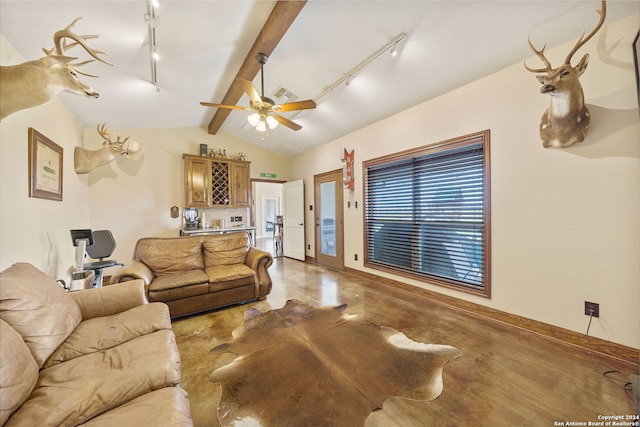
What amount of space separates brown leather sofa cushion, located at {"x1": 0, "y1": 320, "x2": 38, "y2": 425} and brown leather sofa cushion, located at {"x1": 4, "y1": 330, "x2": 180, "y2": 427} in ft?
0.13

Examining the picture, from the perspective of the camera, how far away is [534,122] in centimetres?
231

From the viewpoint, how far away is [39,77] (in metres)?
1.72

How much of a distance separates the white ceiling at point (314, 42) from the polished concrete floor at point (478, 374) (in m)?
2.72

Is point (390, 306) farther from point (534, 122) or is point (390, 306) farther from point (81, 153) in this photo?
point (81, 153)

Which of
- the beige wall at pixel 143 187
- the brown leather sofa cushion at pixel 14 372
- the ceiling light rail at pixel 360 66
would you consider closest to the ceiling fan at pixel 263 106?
the ceiling light rail at pixel 360 66

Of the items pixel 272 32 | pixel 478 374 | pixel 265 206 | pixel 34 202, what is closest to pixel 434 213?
pixel 478 374

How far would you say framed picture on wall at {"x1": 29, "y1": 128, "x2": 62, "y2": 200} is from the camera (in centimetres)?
232

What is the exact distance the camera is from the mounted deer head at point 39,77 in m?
1.67

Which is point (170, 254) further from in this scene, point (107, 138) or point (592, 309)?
point (592, 309)

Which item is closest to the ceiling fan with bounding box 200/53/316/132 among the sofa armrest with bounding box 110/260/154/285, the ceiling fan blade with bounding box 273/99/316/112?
the ceiling fan blade with bounding box 273/99/316/112

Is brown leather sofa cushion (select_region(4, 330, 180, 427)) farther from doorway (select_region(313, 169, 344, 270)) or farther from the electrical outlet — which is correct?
doorway (select_region(313, 169, 344, 270))

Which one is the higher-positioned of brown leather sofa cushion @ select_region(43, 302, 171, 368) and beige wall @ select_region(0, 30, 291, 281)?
beige wall @ select_region(0, 30, 291, 281)

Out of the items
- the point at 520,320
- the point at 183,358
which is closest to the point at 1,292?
the point at 183,358

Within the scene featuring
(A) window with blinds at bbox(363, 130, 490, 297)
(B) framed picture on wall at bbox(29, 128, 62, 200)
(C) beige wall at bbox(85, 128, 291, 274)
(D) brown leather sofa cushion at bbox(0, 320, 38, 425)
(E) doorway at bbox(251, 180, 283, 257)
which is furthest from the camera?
(E) doorway at bbox(251, 180, 283, 257)
